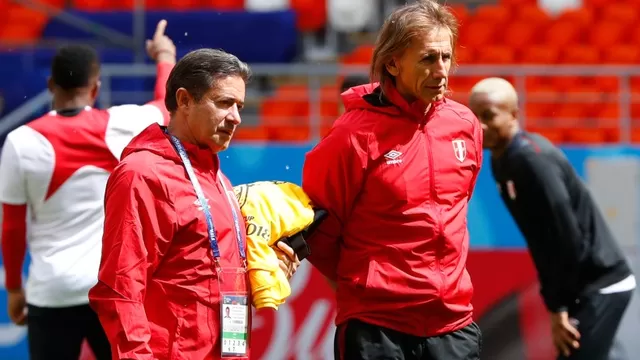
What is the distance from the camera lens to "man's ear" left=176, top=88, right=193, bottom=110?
3715mm

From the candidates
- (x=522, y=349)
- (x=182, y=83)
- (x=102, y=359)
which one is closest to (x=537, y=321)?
(x=522, y=349)

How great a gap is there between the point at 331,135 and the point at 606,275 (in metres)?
2.08

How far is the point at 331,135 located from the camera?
13.9 feet

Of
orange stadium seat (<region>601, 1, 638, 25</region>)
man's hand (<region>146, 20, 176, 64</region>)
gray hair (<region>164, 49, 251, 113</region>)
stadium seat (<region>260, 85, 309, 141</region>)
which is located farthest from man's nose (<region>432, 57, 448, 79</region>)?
orange stadium seat (<region>601, 1, 638, 25</region>)

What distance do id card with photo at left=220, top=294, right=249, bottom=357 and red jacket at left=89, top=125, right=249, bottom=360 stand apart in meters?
0.03

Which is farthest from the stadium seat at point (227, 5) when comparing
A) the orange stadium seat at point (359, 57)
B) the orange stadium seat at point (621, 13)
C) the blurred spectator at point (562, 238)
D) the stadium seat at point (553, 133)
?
A: the blurred spectator at point (562, 238)

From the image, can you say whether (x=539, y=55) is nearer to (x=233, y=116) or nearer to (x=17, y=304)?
(x=17, y=304)

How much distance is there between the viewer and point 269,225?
13.1 ft

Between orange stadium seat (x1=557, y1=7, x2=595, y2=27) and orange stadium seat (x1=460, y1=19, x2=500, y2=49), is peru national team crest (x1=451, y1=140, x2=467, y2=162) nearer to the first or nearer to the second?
orange stadium seat (x1=460, y1=19, x2=500, y2=49)

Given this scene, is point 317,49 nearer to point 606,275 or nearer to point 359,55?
point 359,55

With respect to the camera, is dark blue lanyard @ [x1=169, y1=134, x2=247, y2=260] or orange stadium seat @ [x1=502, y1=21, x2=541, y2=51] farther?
orange stadium seat @ [x1=502, y1=21, x2=541, y2=51]

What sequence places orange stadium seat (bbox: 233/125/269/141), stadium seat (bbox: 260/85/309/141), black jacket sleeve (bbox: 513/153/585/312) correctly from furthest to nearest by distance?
stadium seat (bbox: 260/85/309/141) → orange stadium seat (bbox: 233/125/269/141) → black jacket sleeve (bbox: 513/153/585/312)

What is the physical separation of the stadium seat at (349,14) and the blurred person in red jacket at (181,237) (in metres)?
9.40

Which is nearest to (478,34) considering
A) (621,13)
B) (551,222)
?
(621,13)
